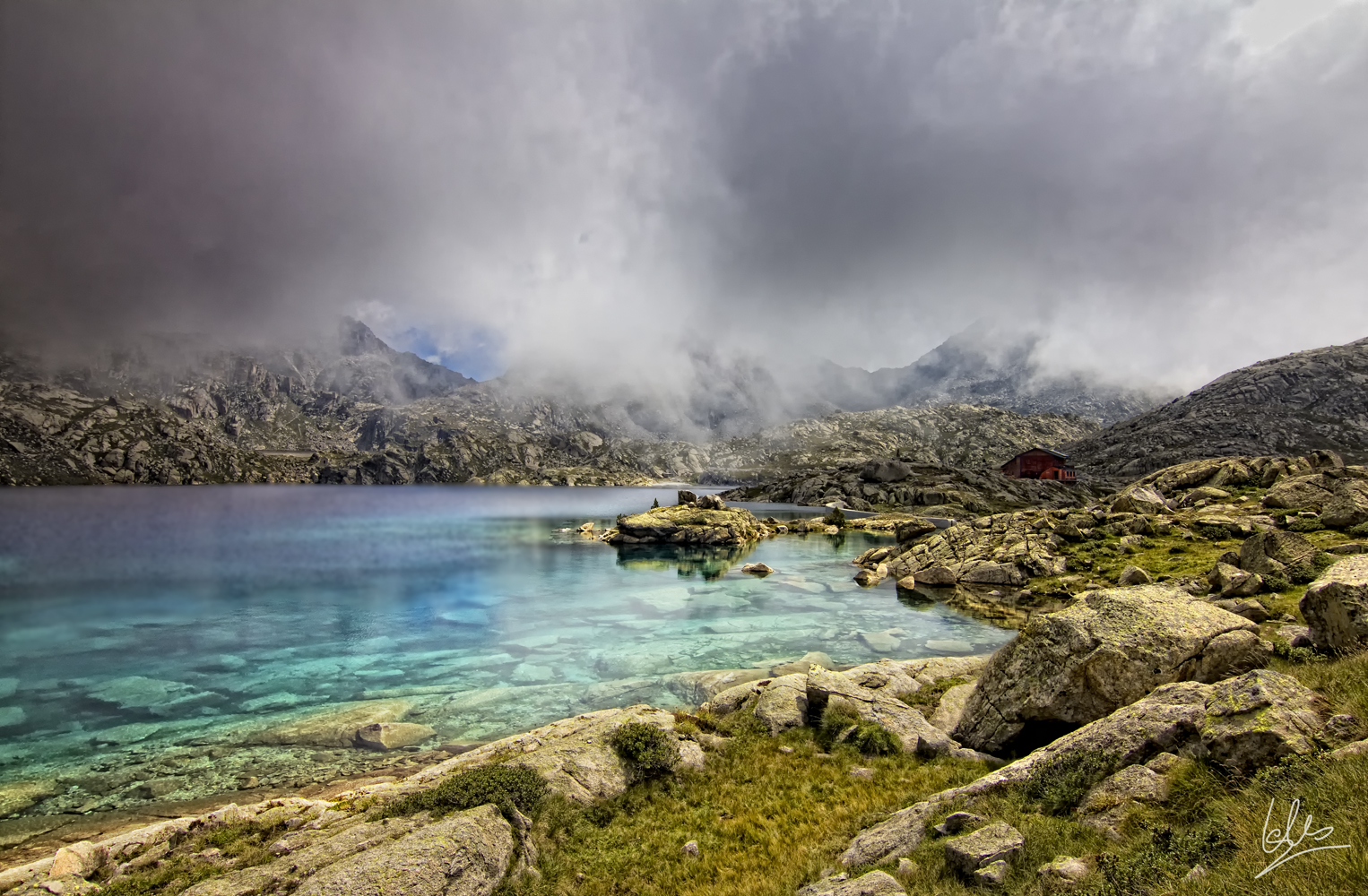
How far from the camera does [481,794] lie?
14703 mm

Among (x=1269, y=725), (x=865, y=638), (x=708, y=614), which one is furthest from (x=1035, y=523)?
(x=1269, y=725)

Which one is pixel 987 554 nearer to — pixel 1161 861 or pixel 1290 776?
pixel 1290 776

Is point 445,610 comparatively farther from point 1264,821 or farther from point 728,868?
point 1264,821

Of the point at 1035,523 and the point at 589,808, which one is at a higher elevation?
the point at 1035,523

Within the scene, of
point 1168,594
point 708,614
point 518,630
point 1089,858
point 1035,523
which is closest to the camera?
point 1089,858

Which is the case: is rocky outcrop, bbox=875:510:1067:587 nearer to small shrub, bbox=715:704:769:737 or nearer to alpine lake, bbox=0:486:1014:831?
alpine lake, bbox=0:486:1014:831

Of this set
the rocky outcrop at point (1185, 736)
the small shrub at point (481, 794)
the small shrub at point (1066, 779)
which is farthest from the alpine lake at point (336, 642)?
the small shrub at point (1066, 779)

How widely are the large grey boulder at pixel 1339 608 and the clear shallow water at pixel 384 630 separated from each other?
25282 millimetres

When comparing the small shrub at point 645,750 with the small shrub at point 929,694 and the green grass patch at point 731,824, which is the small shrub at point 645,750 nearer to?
the green grass patch at point 731,824

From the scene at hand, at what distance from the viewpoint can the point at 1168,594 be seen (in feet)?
63.5

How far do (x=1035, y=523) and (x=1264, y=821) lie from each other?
72049 millimetres
